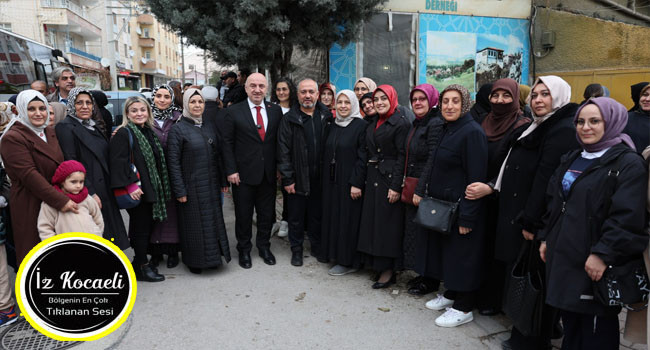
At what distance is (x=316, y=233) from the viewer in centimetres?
509

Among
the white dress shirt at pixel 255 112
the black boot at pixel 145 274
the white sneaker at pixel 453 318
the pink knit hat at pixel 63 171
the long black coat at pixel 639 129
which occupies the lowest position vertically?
the white sneaker at pixel 453 318

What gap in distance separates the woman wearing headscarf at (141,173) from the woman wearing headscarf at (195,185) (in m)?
0.14

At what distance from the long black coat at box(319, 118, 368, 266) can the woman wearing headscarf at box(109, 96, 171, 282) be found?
168cm

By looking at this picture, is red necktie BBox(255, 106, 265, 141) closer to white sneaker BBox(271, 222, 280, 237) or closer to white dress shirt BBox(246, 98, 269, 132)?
white dress shirt BBox(246, 98, 269, 132)

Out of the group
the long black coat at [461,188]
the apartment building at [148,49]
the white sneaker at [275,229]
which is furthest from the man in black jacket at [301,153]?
the apartment building at [148,49]

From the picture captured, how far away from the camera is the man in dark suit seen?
15.3ft

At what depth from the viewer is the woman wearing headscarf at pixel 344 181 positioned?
14.4ft

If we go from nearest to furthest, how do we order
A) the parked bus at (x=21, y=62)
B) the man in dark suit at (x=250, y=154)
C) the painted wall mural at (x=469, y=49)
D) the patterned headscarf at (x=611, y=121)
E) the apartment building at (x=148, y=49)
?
the patterned headscarf at (x=611, y=121), the man in dark suit at (x=250, y=154), the parked bus at (x=21, y=62), the painted wall mural at (x=469, y=49), the apartment building at (x=148, y=49)

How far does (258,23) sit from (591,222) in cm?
596

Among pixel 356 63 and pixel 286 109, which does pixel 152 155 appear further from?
pixel 356 63

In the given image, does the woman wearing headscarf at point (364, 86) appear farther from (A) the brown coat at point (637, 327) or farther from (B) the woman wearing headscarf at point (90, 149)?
(A) the brown coat at point (637, 327)

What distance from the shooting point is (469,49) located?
10.3 meters

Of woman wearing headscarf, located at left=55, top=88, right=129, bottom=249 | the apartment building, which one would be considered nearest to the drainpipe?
woman wearing headscarf, located at left=55, top=88, right=129, bottom=249

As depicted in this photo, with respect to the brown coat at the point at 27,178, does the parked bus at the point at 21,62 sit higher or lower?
higher
